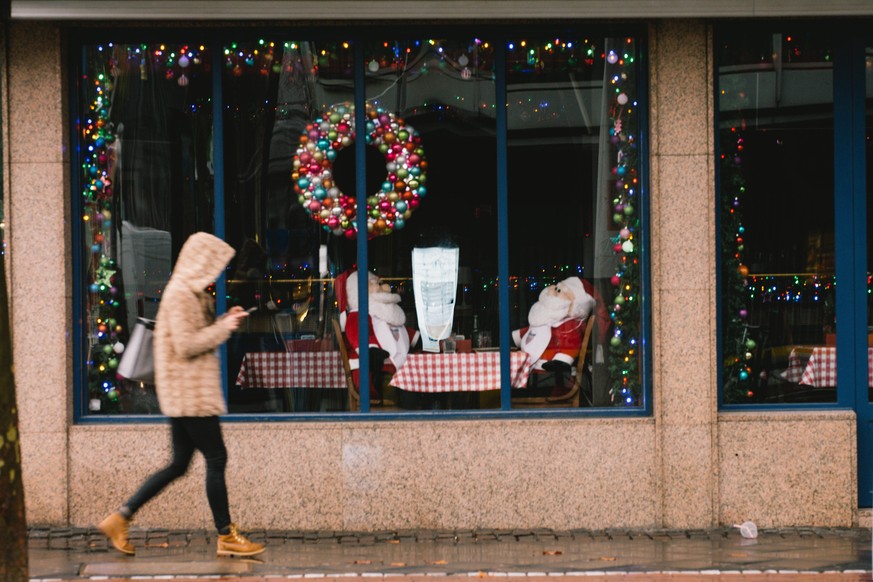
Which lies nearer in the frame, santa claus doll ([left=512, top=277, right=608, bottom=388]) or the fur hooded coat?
the fur hooded coat

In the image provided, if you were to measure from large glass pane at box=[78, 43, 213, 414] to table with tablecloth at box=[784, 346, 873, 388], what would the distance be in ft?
15.4

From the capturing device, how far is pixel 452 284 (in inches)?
370

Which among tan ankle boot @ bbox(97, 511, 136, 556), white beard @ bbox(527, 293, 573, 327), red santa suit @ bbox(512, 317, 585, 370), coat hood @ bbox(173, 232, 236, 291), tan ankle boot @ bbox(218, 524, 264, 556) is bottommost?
tan ankle boot @ bbox(218, 524, 264, 556)

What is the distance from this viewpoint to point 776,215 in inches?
364

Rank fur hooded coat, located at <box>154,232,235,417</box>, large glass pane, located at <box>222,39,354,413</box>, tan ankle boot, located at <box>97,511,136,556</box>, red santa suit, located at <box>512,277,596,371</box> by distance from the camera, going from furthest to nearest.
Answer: red santa suit, located at <box>512,277,596,371</box> → large glass pane, located at <box>222,39,354,413</box> → tan ankle boot, located at <box>97,511,136,556</box> → fur hooded coat, located at <box>154,232,235,417</box>

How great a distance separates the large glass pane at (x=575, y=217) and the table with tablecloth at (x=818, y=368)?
1.26 meters

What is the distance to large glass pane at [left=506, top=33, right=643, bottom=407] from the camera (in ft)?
29.8

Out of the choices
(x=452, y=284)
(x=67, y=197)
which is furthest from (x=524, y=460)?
(x=67, y=197)

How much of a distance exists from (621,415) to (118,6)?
15.4ft

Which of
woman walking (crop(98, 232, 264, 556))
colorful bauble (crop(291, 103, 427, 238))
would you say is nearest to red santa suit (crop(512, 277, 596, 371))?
colorful bauble (crop(291, 103, 427, 238))

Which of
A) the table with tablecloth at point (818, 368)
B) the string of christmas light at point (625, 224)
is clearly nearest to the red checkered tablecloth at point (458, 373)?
the string of christmas light at point (625, 224)

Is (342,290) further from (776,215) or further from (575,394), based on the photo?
(776,215)

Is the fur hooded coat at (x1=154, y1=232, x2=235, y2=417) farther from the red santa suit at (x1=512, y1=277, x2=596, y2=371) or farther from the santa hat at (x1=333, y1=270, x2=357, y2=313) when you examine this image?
the red santa suit at (x1=512, y1=277, x2=596, y2=371)

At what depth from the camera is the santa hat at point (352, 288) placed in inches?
364
